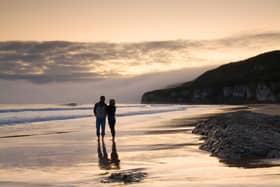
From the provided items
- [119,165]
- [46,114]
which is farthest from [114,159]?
[46,114]

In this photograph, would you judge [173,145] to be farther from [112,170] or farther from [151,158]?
[112,170]

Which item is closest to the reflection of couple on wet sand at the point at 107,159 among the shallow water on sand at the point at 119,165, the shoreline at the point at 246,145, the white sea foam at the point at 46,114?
the shallow water on sand at the point at 119,165

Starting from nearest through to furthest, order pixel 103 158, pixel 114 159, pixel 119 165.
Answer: pixel 119 165 < pixel 114 159 < pixel 103 158

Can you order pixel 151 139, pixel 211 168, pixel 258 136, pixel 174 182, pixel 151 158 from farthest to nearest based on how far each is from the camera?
pixel 151 139
pixel 258 136
pixel 151 158
pixel 211 168
pixel 174 182

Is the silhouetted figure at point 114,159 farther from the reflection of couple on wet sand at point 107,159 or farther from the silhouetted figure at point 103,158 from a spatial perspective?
the silhouetted figure at point 103,158

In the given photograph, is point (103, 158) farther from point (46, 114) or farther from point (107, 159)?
point (46, 114)

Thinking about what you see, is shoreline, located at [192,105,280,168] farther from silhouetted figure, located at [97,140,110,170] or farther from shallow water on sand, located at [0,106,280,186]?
silhouetted figure, located at [97,140,110,170]

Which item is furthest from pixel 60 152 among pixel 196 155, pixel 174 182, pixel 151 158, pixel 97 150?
pixel 174 182

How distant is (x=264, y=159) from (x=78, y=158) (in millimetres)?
6590

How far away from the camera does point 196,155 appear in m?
17.1

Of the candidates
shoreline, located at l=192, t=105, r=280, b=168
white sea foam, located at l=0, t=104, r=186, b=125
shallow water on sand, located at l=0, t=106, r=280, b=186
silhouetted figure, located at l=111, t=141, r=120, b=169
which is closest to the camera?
shallow water on sand, located at l=0, t=106, r=280, b=186

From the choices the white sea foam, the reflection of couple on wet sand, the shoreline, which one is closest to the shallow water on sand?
the reflection of couple on wet sand

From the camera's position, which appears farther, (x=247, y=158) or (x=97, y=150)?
(x=97, y=150)

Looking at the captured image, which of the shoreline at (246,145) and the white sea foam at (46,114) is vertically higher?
the white sea foam at (46,114)
